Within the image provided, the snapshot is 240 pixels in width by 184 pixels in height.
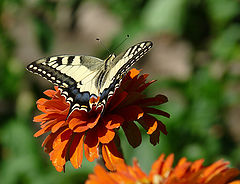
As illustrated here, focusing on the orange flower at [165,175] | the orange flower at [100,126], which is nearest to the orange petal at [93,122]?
the orange flower at [100,126]

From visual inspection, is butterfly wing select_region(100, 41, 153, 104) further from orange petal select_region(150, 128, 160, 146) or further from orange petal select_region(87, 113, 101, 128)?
orange petal select_region(150, 128, 160, 146)

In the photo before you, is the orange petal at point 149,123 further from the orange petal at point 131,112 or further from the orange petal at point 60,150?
the orange petal at point 60,150

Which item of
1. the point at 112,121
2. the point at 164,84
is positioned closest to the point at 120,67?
the point at 112,121

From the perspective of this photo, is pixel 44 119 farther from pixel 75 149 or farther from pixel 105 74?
pixel 105 74

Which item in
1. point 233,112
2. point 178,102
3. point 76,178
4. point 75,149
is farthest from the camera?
point 233,112

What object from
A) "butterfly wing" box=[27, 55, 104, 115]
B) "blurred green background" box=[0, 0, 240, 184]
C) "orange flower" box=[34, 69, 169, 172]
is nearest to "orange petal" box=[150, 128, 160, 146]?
"orange flower" box=[34, 69, 169, 172]

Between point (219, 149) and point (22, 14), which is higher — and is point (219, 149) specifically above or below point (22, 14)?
below

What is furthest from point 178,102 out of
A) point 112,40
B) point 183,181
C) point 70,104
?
point 183,181
